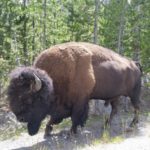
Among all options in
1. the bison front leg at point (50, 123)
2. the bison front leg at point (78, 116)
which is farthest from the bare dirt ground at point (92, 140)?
the bison front leg at point (78, 116)

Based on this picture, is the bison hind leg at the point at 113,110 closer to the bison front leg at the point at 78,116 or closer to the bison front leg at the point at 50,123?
the bison front leg at the point at 78,116

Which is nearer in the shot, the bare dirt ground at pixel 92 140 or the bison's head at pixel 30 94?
the bare dirt ground at pixel 92 140

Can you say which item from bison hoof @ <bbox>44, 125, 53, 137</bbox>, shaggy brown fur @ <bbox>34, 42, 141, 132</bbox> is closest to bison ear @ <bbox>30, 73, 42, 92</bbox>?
shaggy brown fur @ <bbox>34, 42, 141, 132</bbox>

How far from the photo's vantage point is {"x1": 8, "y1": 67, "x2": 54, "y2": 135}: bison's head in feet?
28.3

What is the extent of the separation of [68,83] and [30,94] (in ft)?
4.11

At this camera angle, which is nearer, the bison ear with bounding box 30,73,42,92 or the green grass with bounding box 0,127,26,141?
the bison ear with bounding box 30,73,42,92

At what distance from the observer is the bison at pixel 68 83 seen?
28.7 feet

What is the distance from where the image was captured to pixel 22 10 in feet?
55.7

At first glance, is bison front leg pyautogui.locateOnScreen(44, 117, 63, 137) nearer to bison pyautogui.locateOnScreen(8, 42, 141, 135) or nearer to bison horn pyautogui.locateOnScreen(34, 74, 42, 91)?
bison pyautogui.locateOnScreen(8, 42, 141, 135)

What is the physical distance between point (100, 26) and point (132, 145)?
10403 mm

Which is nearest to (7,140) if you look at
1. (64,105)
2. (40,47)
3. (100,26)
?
(64,105)

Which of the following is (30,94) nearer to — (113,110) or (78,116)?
(78,116)

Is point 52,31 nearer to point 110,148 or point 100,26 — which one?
point 100,26

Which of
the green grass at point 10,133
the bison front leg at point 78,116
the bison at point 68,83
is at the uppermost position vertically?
the bison at point 68,83
